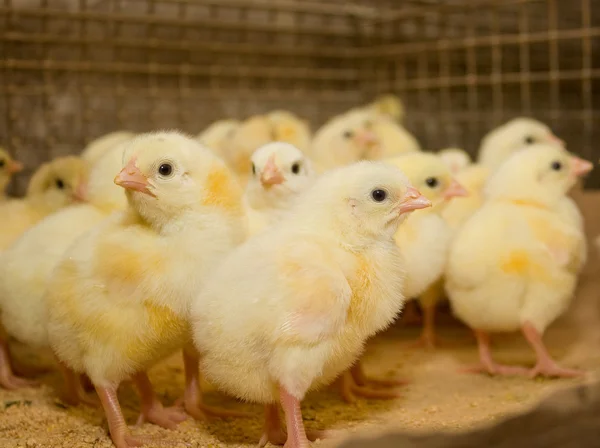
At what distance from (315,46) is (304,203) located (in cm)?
377

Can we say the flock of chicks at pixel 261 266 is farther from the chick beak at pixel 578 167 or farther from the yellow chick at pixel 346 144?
the yellow chick at pixel 346 144

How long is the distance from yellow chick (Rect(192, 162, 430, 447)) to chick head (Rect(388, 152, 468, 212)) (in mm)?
839

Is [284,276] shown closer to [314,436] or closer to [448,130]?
[314,436]

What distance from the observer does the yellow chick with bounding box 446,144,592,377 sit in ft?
9.84

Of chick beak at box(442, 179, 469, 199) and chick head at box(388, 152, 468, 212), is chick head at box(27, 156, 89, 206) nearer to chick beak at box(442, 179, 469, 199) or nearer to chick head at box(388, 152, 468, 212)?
chick head at box(388, 152, 468, 212)

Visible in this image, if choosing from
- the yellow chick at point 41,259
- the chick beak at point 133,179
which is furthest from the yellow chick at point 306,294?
the yellow chick at point 41,259

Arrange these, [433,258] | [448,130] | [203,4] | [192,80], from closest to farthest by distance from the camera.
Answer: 1. [433,258]
2. [203,4]
3. [192,80]
4. [448,130]

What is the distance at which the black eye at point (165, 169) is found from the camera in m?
2.37

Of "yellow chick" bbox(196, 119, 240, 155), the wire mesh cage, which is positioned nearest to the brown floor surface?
"yellow chick" bbox(196, 119, 240, 155)

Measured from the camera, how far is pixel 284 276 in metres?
2.04

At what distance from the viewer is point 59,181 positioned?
3.41 m

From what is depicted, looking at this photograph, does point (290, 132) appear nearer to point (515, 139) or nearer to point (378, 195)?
point (515, 139)

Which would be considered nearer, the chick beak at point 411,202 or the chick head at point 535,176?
the chick beak at point 411,202

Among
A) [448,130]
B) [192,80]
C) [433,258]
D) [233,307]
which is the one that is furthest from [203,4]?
[233,307]
